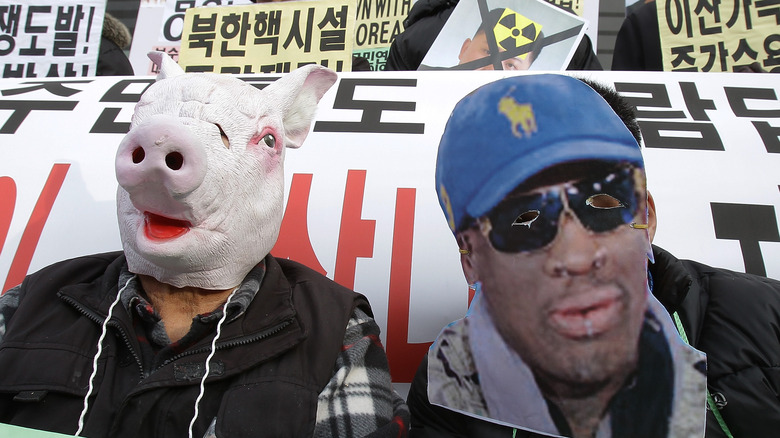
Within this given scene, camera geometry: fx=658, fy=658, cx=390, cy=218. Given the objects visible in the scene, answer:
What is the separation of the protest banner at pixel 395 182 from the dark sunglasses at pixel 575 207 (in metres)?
0.65

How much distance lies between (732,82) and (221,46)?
171 centimetres

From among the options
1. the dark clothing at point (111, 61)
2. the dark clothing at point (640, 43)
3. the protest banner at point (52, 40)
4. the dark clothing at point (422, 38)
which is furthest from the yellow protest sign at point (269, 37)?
the dark clothing at point (640, 43)

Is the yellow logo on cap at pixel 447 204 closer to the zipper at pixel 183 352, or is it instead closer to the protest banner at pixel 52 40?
the zipper at pixel 183 352

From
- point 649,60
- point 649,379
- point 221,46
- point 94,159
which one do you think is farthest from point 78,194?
point 649,60

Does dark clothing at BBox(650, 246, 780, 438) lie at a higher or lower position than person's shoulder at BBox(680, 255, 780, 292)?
lower

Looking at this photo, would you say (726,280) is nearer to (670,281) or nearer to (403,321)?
(670,281)

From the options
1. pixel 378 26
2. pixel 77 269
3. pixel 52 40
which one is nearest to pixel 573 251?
pixel 77 269

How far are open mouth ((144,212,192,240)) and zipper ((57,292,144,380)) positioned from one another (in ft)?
0.58

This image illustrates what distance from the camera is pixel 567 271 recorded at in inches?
38.1

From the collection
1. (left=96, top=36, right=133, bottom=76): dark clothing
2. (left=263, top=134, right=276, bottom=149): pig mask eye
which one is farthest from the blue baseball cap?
(left=96, top=36, right=133, bottom=76): dark clothing

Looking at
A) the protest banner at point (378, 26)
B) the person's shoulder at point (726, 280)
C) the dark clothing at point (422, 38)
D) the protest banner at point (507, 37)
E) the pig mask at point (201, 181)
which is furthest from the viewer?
the protest banner at point (378, 26)

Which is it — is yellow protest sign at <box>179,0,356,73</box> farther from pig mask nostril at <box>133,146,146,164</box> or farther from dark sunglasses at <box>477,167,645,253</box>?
dark sunglasses at <box>477,167,645,253</box>

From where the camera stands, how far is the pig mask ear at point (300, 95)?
56.4 inches

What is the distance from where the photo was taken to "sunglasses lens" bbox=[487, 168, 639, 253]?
98 centimetres
